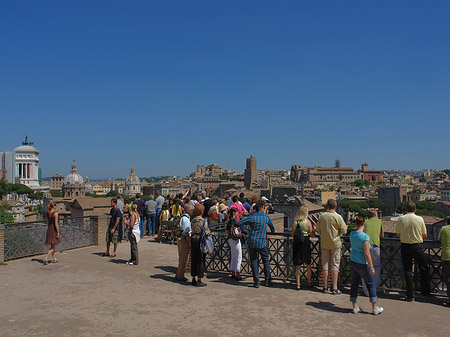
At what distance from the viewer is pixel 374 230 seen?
6539 mm

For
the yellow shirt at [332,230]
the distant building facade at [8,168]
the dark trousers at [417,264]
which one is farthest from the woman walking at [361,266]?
the distant building facade at [8,168]

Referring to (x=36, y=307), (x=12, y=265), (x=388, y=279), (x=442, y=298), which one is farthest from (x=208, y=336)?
(x=12, y=265)

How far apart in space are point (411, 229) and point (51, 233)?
805 cm

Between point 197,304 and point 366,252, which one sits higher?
point 366,252

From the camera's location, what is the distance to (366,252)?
19.2 feet

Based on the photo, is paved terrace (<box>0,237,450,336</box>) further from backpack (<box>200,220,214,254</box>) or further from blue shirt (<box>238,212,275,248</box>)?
blue shirt (<box>238,212,275,248</box>)

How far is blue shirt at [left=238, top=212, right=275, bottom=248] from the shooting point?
728 cm

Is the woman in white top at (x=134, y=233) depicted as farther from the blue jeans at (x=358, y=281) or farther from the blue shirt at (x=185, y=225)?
the blue jeans at (x=358, y=281)

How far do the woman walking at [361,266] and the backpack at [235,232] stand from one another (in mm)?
2323

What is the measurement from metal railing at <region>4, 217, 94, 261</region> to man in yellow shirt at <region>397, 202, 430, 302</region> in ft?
29.4

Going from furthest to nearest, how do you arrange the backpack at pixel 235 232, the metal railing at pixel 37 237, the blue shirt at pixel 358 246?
the metal railing at pixel 37 237
the backpack at pixel 235 232
the blue shirt at pixel 358 246

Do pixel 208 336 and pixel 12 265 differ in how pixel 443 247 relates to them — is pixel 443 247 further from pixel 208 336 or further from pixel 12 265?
pixel 12 265

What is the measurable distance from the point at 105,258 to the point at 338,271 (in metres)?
6.15

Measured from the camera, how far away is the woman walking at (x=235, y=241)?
761 cm
